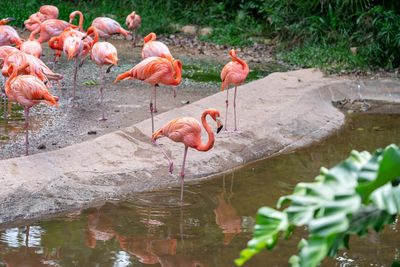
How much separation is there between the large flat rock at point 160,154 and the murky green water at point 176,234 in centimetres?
19

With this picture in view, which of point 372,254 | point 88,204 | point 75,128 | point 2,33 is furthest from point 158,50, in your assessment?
point 372,254

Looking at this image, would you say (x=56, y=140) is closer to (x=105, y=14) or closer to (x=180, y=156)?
(x=180, y=156)

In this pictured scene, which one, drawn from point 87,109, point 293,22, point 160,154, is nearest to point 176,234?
point 160,154

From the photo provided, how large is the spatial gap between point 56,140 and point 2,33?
8.76 ft

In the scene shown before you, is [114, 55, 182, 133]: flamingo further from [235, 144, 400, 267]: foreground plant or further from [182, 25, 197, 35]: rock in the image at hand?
[182, 25, 197, 35]: rock

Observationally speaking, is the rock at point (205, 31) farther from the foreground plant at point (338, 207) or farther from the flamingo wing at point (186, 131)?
the foreground plant at point (338, 207)

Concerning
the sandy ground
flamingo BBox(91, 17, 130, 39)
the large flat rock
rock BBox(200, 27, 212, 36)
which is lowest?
the sandy ground

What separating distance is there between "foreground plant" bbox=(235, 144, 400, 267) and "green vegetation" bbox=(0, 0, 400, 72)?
22.9 feet

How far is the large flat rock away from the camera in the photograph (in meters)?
4.17

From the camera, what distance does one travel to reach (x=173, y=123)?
4539 mm

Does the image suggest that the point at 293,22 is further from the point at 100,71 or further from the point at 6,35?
the point at 6,35

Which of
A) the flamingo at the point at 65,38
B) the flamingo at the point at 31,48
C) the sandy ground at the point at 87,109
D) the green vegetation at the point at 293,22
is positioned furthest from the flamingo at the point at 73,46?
the green vegetation at the point at 293,22

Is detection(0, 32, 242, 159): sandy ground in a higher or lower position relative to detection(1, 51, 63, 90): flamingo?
lower

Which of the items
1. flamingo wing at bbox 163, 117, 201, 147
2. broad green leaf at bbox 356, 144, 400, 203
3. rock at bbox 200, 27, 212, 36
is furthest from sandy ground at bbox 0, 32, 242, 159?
broad green leaf at bbox 356, 144, 400, 203
